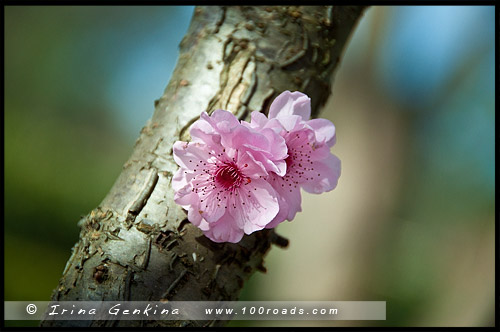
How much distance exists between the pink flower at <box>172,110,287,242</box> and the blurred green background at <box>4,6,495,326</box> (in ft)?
4.22

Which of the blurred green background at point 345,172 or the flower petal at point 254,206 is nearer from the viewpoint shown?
the flower petal at point 254,206

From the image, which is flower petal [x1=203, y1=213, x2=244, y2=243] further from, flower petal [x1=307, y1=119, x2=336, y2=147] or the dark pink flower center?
flower petal [x1=307, y1=119, x2=336, y2=147]

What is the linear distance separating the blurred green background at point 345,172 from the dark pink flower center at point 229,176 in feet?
4.26

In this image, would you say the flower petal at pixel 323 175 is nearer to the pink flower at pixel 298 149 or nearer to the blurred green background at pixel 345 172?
the pink flower at pixel 298 149

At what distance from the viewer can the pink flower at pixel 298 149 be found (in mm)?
591

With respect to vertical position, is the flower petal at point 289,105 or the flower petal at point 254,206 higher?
the flower petal at point 289,105

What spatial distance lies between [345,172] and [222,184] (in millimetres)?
1998

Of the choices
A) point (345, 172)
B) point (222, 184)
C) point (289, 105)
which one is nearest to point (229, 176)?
point (222, 184)

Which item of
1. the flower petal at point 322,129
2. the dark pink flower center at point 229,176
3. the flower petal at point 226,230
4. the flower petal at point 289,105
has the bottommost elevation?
the flower petal at point 226,230

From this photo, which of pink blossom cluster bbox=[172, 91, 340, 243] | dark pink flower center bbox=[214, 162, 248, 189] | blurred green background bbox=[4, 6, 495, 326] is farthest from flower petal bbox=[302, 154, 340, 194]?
blurred green background bbox=[4, 6, 495, 326]

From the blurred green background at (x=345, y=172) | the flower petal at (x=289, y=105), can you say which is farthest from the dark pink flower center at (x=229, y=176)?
the blurred green background at (x=345, y=172)

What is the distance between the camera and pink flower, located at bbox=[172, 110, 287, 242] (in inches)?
23.0

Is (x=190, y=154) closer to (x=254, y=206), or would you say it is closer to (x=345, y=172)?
(x=254, y=206)

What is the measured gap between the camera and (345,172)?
Result: 8.27ft
